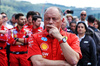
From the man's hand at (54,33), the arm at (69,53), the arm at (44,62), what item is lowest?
the arm at (44,62)

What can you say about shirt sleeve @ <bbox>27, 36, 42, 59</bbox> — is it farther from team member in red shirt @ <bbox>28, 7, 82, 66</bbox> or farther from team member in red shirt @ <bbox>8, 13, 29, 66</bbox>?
team member in red shirt @ <bbox>8, 13, 29, 66</bbox>

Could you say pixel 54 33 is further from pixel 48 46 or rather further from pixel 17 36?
pixel 17 36

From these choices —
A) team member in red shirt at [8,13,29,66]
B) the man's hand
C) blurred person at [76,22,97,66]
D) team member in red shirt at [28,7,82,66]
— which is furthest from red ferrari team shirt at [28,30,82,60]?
team member in red shirt at [8,13,29,66]

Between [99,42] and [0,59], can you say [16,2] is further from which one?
[99,42]

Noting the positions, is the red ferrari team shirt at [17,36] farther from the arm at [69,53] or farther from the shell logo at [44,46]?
the arm at [69,53]

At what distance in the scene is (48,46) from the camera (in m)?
2.41

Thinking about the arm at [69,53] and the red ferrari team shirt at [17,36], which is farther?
the red ferrari team shirt at [17,36]

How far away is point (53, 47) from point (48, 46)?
8cm

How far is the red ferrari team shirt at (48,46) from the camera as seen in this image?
237 cm

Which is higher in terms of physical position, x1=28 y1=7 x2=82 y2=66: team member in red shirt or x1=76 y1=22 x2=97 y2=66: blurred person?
x1=28 y1=7 x2=82 y2=66: team member in red shirt

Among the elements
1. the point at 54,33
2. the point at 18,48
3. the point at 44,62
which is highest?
the point at 54,33

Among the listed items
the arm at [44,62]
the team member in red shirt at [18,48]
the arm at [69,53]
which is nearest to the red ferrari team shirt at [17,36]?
the team member in red shirt at [18,48]

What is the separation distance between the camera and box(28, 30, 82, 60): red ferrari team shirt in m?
2.37

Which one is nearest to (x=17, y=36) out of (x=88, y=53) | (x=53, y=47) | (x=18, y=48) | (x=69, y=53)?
(x=18, y=48)
